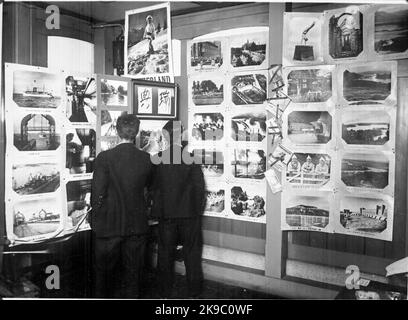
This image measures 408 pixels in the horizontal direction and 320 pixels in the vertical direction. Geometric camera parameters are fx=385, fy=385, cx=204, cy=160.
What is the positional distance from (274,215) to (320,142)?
1.41ft

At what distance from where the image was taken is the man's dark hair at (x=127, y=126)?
5.74 ft

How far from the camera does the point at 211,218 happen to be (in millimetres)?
1994

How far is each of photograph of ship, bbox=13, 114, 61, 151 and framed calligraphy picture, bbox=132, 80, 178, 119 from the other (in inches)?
14.8

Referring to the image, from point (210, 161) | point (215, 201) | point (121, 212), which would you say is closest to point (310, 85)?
point (210, 161)

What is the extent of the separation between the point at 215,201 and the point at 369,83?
911 millimetres

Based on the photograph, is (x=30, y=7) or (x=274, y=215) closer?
(x=30, y=7)

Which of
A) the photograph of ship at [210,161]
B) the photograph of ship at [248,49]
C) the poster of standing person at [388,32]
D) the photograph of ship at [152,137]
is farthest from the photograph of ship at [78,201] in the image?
the poster of standing person at [388,32]

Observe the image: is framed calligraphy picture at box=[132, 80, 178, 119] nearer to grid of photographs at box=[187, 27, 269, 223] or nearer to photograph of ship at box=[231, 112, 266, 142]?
grid of photographs at box=[187, 27, 269, 223]

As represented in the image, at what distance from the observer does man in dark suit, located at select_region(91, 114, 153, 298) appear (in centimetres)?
173

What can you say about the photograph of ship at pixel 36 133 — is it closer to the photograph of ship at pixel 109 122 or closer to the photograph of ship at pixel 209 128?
the photograph of ship at pixel 109 122

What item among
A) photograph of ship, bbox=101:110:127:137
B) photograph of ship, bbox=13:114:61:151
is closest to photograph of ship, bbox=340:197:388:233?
photograph of ship, bbox=101:110:127:137

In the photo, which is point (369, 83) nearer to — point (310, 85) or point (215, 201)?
point (310, 85)

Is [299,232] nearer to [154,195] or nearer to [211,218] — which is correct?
[211,218]

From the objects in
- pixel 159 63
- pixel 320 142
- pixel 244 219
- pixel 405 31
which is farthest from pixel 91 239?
pixel 405 31
